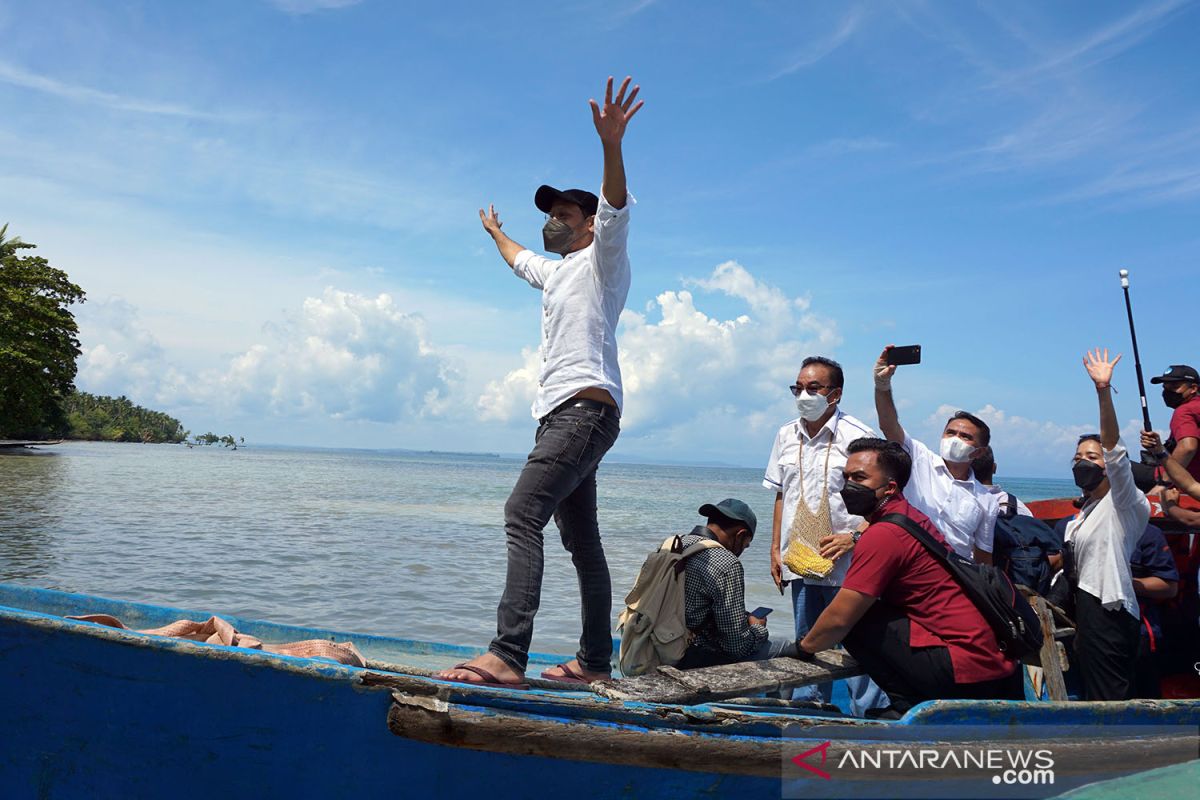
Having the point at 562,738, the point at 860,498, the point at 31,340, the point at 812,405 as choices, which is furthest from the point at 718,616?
the point at 31,340

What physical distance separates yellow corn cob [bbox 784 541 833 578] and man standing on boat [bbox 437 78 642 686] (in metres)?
1.29

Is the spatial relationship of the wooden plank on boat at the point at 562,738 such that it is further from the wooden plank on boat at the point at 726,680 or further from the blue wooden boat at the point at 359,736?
the wooden plank on boat at the point at 726,680

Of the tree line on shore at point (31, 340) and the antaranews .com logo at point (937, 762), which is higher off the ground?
the tree line on shore at point (31, 340)

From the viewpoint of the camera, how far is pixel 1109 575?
399cm

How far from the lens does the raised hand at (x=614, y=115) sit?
9.70ft

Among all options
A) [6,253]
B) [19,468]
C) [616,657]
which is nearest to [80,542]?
[616,657]

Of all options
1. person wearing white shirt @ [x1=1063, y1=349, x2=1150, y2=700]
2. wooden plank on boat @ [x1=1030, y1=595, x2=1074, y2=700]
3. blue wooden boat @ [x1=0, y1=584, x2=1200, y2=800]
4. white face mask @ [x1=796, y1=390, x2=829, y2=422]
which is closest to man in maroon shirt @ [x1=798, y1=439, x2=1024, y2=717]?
blue wooden boat @ [x1=0, y1=584, x2=1200, y2=800]

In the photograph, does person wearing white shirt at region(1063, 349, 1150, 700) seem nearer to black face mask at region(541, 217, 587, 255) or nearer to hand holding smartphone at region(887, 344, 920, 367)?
hand holding smartphone at region(887, 344, 920, 367)

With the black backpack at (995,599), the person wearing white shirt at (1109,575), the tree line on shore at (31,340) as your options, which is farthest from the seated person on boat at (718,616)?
the tree line on shore at (31,340)

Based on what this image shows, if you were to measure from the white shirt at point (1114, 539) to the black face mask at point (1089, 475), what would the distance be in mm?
150

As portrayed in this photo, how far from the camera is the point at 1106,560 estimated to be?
4016 millimetres

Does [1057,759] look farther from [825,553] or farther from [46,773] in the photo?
[46,773]

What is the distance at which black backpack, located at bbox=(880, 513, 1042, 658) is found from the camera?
295cm

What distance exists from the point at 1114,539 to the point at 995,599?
4.99ft
